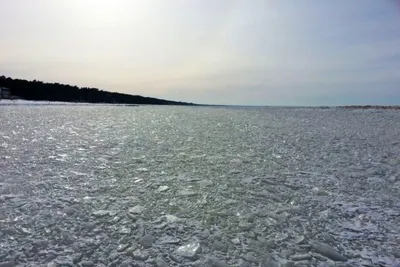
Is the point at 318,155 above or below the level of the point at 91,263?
above

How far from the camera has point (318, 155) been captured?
7.43 meters

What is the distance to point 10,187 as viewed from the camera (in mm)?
4730

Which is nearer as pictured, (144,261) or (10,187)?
(144,261)

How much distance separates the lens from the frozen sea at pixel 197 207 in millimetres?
3125

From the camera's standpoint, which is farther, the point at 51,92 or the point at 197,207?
the point at 51,92

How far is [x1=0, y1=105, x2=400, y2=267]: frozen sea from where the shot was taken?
3125mm

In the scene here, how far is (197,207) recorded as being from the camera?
420 centimetres

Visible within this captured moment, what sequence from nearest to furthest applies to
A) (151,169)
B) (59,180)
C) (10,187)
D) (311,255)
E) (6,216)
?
(311,255) < (6,216) < (10,187) < (59,180) < (151,169)

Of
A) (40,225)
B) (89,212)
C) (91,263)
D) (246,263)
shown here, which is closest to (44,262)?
(91,263)

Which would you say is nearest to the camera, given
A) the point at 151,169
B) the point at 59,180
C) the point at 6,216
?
the point at 6,216

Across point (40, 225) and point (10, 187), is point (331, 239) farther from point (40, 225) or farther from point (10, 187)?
point (10, 187)

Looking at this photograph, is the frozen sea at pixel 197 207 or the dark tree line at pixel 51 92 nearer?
the frozen sea at pixel 197 207

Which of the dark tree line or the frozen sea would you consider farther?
the dark tree line

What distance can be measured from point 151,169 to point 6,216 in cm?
265
